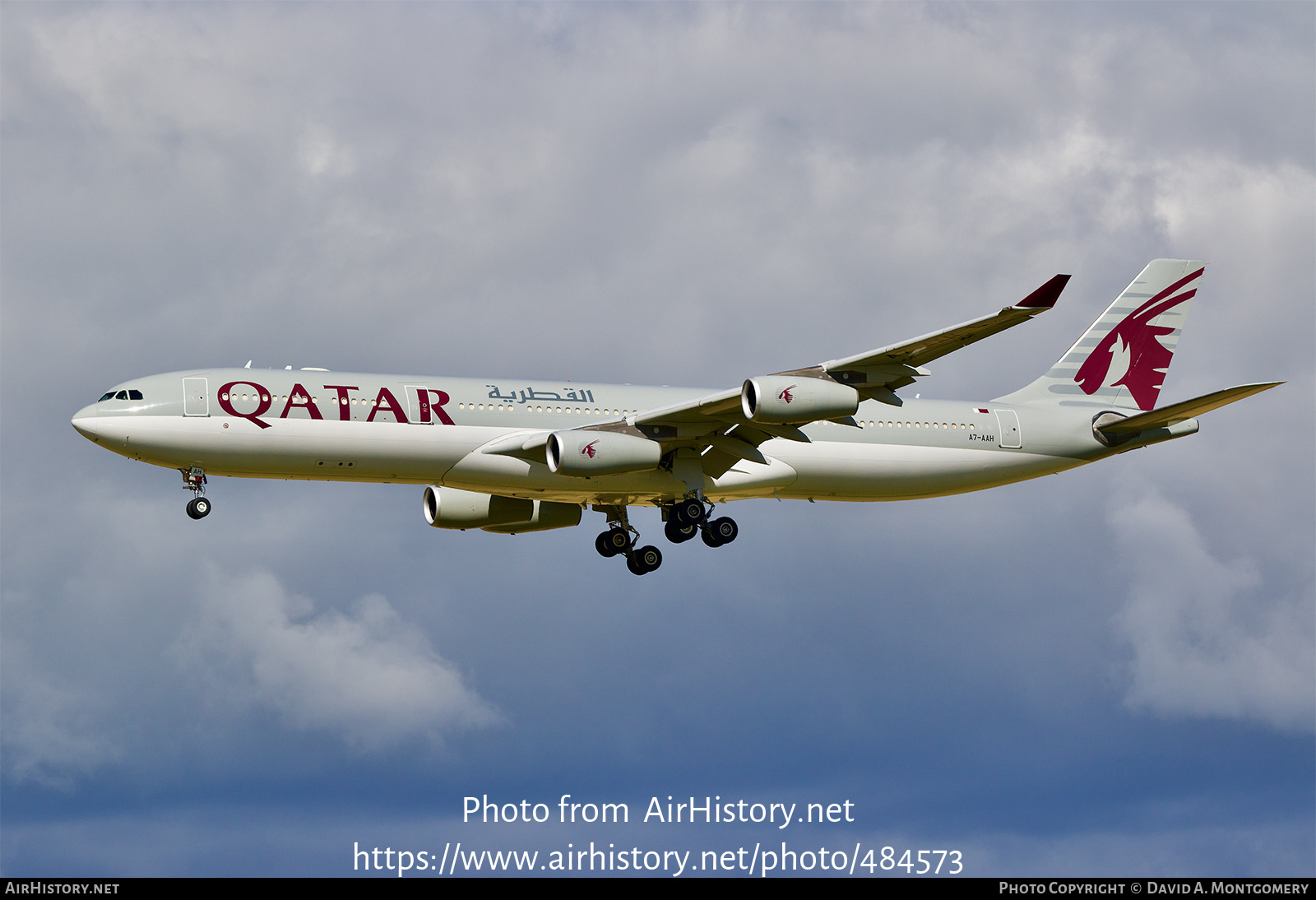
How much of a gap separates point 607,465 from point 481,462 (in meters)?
3.65

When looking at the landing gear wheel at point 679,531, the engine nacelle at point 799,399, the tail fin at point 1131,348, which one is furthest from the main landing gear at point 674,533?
the tail fin at point 1131,348

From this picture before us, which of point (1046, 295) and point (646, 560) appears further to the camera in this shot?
point (646, 560)

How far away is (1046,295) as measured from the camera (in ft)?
118

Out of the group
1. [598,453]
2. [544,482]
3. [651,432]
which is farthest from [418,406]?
[651,432]

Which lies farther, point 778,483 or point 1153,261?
point 1153,261

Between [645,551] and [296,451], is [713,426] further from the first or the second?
[296,451]

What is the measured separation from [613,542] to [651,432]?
6.52 metres

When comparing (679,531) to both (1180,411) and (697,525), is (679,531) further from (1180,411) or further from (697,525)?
(1180,411)

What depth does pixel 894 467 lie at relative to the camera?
159ft

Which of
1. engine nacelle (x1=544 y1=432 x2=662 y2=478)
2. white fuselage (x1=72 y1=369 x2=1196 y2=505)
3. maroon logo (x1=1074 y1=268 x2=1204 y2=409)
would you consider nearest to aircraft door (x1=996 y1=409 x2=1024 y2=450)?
white fuselage (x1=72 y1=369 x2=1196 y2=505)

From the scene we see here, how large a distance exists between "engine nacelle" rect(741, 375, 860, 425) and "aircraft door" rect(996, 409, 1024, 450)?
10.8m
